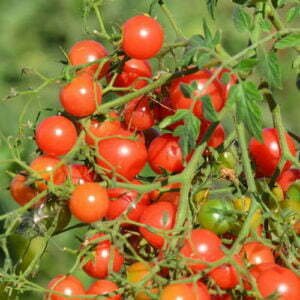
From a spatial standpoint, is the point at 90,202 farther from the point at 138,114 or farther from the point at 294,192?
the point at 294,192

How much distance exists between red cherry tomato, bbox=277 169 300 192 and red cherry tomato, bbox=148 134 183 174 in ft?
0.52

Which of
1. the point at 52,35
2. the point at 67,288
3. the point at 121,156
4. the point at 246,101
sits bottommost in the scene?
the point at 52,35

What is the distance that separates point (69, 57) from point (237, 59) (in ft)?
0.80

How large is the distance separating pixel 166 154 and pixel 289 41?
20 centimetres

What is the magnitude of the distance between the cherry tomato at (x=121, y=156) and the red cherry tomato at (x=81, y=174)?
0.02 metres

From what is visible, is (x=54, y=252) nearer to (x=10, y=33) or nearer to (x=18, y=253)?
(x=10, y=33)

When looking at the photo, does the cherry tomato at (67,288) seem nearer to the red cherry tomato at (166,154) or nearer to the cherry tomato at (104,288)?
the cherry tomato at (104,288)

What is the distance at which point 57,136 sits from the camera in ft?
3.32

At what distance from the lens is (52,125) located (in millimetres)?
1037

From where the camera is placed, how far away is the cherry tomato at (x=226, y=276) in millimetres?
918

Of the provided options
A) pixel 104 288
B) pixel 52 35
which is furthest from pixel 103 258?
pixel 52 35

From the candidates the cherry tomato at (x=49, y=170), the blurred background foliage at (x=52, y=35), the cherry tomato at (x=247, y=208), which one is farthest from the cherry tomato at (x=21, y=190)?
the blurred background foliage at (x=52, y=35)

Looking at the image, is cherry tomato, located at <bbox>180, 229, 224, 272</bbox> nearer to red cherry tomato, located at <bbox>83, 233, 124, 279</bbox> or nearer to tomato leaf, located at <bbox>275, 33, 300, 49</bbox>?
red cherry tomato, located at <bbox>83, 233, 124, 279</bbox>

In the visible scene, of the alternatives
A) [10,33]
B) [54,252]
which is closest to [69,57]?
[54,252]
